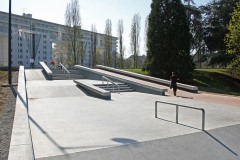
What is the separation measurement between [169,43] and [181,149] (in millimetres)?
21414

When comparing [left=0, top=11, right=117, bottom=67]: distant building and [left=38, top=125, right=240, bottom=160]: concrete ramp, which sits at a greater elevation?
[left=0, top=11, right=117, bottom=67]: distant building

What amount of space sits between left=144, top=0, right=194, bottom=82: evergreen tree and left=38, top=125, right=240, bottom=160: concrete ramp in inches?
752

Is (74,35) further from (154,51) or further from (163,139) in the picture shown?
(163,139)

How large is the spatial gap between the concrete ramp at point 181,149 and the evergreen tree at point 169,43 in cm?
1911

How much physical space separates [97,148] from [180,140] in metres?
2.22

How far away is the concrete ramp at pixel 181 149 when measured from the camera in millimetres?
6004

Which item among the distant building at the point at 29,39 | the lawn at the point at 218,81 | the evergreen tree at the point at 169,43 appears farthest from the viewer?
the distant building at the point at 29,39

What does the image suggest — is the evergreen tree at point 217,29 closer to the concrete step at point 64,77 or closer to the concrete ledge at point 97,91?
the concrete step at point 64,77

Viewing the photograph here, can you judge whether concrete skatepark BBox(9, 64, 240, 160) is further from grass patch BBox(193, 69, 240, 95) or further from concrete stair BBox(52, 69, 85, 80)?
grass patch BBox(193, 69, 240, 95)

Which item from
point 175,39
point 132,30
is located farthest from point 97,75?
point 132,30

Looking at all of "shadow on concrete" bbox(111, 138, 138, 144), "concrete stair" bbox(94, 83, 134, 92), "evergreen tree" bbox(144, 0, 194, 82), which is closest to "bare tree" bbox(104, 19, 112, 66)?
"evergreen tree" bbox(144, 0, 194, 82)

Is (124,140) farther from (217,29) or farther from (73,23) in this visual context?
(73,23)

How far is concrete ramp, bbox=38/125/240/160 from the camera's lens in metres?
6.00

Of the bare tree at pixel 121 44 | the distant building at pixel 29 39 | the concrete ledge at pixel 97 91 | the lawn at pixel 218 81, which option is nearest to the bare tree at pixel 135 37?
the bare tree at pixel 121 44
